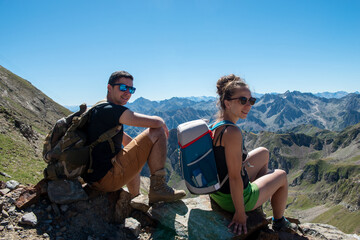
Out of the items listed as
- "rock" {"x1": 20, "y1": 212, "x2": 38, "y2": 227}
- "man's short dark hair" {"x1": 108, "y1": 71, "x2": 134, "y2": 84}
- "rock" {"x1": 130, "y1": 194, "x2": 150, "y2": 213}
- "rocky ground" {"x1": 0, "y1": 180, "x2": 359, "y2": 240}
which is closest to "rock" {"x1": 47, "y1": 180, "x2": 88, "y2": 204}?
"rocky ground" {"x1": 0, "y1": 180, "x2": 359, "y2": 240}

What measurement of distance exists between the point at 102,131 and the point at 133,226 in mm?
2762

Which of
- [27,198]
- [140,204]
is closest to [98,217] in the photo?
[140,204]

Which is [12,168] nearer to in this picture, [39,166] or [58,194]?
[39,166]

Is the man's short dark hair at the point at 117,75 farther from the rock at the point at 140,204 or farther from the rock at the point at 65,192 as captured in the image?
the rock at the point at 140,204

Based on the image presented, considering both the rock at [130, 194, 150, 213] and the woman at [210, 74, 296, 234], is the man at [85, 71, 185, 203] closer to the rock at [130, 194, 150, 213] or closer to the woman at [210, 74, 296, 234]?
the rock at [130, 194, 150, 213]

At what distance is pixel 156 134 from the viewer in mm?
7039

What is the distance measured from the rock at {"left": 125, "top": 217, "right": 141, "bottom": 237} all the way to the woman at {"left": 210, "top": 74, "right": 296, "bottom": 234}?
92.9 inches

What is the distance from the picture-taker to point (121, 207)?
7203 mm

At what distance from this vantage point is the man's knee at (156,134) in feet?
23.1

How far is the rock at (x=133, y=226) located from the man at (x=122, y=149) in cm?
88

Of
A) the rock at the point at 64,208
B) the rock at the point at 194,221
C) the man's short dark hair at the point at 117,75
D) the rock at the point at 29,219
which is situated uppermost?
the man's short dark hair at the point at 117,75

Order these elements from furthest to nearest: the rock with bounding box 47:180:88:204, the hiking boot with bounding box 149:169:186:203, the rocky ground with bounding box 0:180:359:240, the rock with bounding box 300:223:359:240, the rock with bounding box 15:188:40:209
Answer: the rock with bounding box 300:223:359:240 → the hiking boot with bounding box 149:169:186:203 → the rock with bounding box 47:180:88:204 → the rock with bounding box 15:188:40:209 → the rocky ground with bounding box 0:180:359:240

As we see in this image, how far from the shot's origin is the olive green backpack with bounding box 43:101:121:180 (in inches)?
249

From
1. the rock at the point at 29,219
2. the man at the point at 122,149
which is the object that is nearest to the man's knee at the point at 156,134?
the man at the point at 122,149
